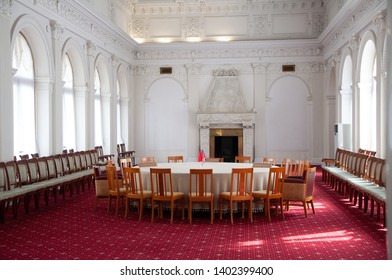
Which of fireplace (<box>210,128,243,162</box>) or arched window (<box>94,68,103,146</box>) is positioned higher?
arched window (<box>94,68,103,146</box>)

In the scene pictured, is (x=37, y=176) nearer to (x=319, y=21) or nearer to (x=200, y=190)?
(x=200, y=190)

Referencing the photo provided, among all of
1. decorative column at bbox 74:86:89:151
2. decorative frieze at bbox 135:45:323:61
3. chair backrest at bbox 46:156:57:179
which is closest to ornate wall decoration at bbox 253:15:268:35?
decorative frieze at bbox 135:45:323:61

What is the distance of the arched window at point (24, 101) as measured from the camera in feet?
35.4

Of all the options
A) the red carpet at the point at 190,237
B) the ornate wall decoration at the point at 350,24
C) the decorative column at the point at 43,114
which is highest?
the ornate wall decoration at the point at 350,24

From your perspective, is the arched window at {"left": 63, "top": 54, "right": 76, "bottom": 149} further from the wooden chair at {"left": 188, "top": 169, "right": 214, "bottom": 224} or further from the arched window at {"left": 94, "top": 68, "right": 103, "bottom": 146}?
the wooden chair at {"left": 188, "top": 169, "right": 214, "bottom": 224}

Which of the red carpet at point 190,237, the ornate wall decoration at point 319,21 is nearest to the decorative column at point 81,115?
the red carpet at point 190,237

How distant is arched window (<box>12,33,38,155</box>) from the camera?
1078cm

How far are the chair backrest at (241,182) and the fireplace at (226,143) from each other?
10.1 metres

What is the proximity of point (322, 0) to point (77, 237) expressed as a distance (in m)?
14.9

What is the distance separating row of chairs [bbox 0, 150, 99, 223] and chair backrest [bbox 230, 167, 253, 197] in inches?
142

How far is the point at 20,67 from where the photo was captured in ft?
35.8

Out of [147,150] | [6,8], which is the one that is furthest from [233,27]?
[6,8]

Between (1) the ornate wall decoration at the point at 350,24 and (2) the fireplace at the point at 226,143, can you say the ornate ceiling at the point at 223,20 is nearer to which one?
(1) the ornate wall decoration at the point at 350,24

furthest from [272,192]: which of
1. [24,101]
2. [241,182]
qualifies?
[24,101]
